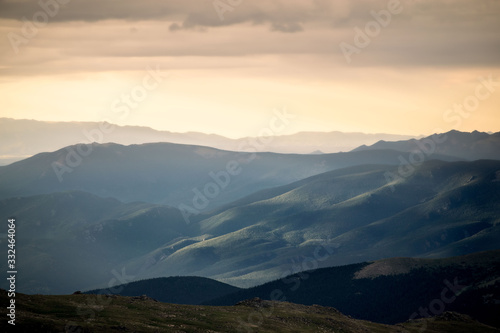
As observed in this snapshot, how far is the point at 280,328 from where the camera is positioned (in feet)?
447

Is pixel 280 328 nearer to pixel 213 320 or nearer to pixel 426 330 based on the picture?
pixel 213 320

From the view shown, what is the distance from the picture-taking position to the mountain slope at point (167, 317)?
343 feet

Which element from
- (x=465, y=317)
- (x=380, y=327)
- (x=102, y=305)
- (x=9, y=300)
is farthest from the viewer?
(x=465, y=317)

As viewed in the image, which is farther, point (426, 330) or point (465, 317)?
point (465, 317)

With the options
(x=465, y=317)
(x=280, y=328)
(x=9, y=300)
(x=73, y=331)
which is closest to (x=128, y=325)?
(x=73, y=331)

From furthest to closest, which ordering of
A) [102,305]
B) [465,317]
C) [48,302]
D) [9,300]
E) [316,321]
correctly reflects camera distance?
1. [465,317]
2. [316,321]
3. [102,305]
4. [48,302]
5. [9,300]

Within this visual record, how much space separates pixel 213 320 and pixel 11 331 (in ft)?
160

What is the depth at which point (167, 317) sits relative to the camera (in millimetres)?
127062

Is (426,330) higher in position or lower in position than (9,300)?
lower

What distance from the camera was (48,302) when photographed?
389ft

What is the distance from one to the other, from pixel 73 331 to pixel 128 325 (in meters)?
13.1

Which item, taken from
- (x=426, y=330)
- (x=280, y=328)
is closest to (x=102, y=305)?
(x=280, y=328)

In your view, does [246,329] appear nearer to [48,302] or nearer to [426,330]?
[48,302]

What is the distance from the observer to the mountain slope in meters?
105
